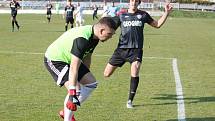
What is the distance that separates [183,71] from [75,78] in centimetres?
868

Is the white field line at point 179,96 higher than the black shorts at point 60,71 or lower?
lower

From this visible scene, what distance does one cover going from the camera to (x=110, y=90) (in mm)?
11422

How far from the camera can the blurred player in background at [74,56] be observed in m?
6.49

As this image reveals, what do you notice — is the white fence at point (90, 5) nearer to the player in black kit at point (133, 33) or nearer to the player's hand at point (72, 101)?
the player in black kit at point (133, 33)

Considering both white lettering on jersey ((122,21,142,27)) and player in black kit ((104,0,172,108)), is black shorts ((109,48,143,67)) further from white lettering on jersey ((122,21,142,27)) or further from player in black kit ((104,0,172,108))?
white lettering on jersey ((122,21,142,27))

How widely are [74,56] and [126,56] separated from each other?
3.63 metres

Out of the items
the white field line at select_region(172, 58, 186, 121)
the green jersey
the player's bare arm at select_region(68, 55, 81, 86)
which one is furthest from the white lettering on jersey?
the player's bare arm at select_region(68, 55, 81, 86)

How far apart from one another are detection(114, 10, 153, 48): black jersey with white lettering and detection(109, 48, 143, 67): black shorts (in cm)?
10

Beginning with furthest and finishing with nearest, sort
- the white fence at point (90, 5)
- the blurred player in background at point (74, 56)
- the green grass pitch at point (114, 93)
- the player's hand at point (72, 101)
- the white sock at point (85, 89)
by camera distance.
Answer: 1. the white fence at point (90, 5)
2. the green grass pitch at point (114, 93)
3. the white sock at point (85, 89)
4. the player's hand at point (72, 101)
5. the blurred player in background at point (74, 56)

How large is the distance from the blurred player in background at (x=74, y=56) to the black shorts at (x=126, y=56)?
7.78 ft

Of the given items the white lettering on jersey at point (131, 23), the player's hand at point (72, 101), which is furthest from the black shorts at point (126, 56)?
the player's hand at point (72, 101)

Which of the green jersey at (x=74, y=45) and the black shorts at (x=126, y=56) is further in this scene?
the black shorts at (x=126, y=56)

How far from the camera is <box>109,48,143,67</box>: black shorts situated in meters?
9.94

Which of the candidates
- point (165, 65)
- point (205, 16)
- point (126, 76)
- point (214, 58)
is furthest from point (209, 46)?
point (205, 16)
